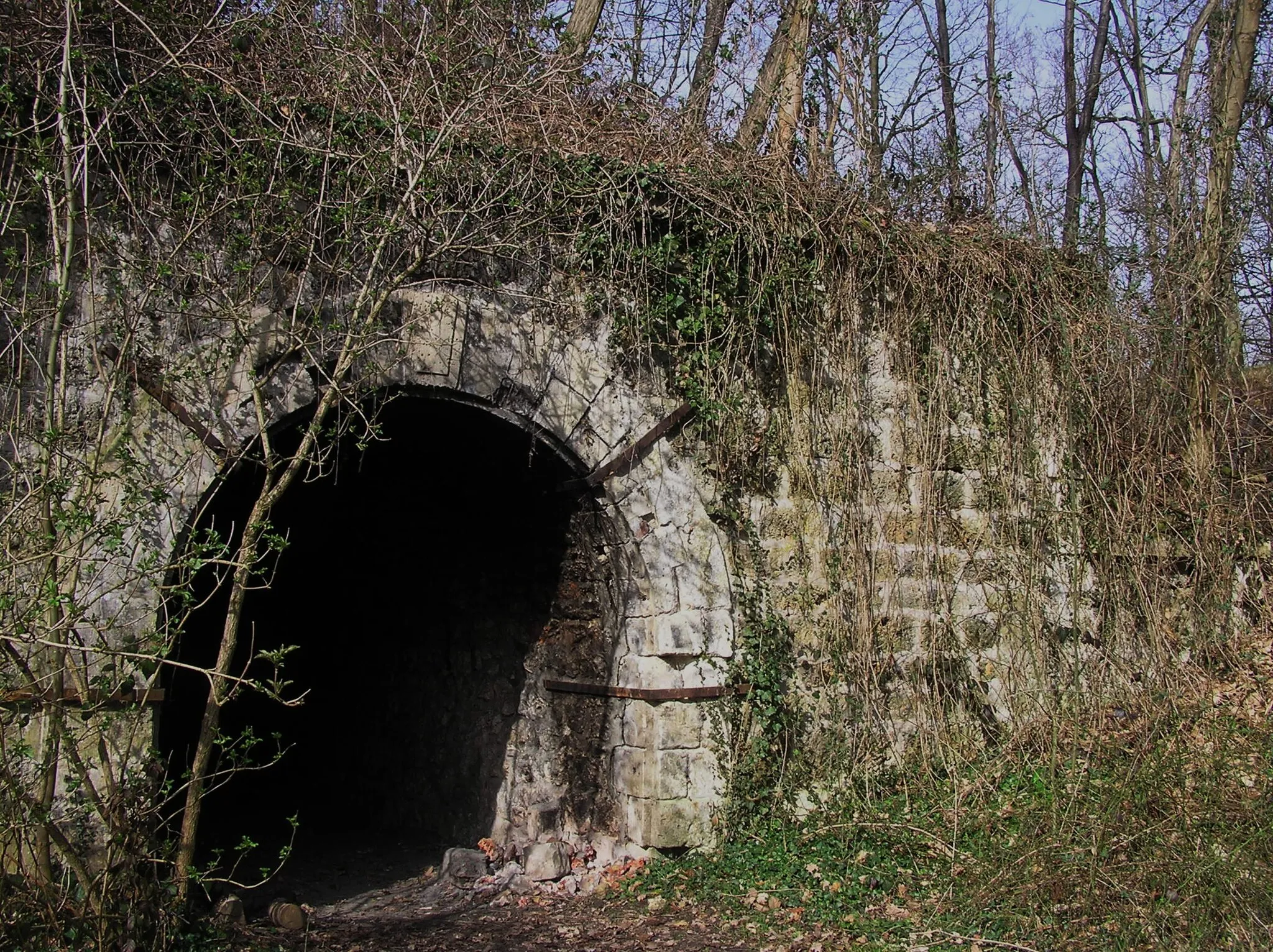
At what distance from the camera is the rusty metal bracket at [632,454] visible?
5152 mm

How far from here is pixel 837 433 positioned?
5.75 meters

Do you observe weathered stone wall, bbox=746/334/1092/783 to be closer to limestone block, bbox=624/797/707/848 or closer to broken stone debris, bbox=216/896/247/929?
limestone block, bbox=624/797/707/848

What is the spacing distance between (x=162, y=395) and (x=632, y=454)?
209 cm

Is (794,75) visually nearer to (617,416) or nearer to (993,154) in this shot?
(993,154)

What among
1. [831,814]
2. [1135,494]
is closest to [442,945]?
[831,814]

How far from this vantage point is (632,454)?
5219 mm

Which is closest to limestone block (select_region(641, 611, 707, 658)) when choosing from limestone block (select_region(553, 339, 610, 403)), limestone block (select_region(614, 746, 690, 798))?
limestone block (select_region(614, 746, 690, 798))

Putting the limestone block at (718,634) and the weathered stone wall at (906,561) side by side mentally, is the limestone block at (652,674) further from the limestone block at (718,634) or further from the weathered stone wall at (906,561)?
the weathered stone wall at (906,561)

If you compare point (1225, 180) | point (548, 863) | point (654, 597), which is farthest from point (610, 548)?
point (1225, 180)

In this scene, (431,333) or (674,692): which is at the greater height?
(431,333)

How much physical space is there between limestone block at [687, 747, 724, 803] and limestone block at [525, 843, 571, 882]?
0.71 meters

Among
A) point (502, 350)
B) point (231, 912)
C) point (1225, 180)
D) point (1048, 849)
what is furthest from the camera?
point (1225, 180)

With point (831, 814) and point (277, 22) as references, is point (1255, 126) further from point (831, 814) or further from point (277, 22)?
point (277, 22)

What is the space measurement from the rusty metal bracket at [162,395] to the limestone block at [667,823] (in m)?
2.47
